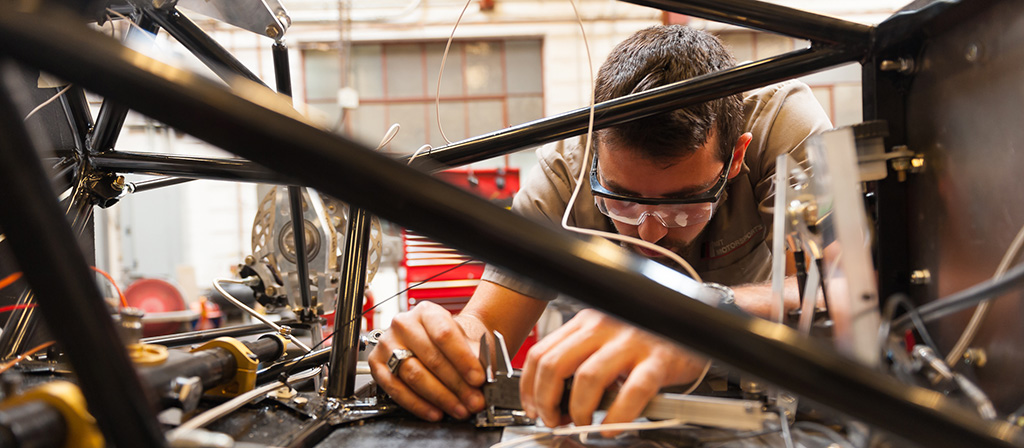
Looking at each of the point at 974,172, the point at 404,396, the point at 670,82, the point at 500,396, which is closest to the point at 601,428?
the point at 500,396

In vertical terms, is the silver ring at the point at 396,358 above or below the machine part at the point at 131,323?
below

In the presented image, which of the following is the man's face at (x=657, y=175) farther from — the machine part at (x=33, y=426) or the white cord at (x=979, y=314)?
the machine part at (x=33, y=426)

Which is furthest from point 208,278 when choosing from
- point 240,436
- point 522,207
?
point 240,436

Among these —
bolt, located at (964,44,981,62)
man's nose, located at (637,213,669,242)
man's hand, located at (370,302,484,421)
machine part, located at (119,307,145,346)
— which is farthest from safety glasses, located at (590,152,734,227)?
machine part, located at (119,307,145,346)

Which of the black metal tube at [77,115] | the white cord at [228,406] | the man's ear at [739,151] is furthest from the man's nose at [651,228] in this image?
the black metal tube at [77,115]

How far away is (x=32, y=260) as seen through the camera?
0.35 m

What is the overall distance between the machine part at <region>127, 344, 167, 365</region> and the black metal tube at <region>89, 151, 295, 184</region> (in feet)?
1.59

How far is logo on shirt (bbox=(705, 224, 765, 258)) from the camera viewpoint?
4.08ft

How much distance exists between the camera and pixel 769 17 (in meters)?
0.70

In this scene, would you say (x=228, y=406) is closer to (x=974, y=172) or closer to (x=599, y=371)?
(x=599, y=371)

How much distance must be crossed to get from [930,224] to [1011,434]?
310 millimetres

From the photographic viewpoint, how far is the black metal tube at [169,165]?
0.97 m

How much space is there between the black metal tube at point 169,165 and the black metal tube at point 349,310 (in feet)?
0.86

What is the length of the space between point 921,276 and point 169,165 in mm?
1069
